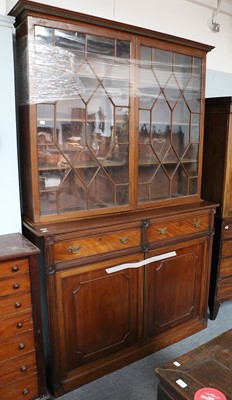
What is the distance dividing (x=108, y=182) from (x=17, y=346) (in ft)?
3.45

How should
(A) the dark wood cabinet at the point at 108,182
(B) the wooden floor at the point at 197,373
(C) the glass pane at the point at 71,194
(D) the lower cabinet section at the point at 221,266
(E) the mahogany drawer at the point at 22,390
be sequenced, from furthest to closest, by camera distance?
(D) the lower cabinet section at the point at 221,266 → (C) the glass pane at the point at 71,194 → (A) the dark wood cabinet at the point at 108,182 → (E) the mahogany drawer at the point at 22,390 → (B) the wooden floor at the point at 197,373

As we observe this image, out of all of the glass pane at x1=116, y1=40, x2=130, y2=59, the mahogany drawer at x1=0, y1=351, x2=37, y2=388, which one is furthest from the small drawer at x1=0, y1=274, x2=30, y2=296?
the glass pane at x1=116, y1=40, x2=130, y2=59

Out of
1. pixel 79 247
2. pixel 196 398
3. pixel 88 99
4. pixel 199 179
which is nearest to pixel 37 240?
pixel 79 247

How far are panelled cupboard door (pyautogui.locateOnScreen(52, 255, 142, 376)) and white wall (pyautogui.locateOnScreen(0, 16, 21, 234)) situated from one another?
449mm

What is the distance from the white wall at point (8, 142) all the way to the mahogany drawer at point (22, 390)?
0.80m

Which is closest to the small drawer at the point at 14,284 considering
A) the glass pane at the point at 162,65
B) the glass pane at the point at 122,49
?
the glass pane at the point at 122,49

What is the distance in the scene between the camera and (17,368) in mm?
1575

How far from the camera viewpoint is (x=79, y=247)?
68.2 inches

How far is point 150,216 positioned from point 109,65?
3.14ft

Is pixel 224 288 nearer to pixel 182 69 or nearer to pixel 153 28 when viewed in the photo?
pixel 182 69

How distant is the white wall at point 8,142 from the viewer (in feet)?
5.33

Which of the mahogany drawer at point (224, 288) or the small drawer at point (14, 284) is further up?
the small drawer at point (14, 284)

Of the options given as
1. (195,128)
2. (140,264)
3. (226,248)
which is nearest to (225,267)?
(226,248)

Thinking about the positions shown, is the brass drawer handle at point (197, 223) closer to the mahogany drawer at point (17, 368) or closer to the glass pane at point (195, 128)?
the glass pane at point (195, 128)
